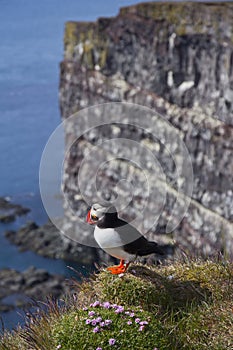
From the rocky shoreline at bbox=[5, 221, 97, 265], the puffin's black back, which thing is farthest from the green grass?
the rocky shoreline at bbox=[5, 221, 97, 265]

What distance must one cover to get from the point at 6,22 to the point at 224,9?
116 metres

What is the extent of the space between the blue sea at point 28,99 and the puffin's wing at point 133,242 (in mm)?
20150

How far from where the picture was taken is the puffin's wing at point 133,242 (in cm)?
1041

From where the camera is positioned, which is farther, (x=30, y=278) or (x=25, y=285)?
(x=30, y=278)

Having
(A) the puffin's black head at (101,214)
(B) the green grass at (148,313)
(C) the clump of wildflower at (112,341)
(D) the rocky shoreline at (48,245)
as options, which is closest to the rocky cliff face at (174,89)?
(D) the rocky shoreline at (48,245)

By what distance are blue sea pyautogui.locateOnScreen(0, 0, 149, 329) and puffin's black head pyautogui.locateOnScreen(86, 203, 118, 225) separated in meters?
20.4

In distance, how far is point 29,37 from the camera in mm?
132125

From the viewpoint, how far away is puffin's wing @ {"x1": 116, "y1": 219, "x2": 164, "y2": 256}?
10406 mm

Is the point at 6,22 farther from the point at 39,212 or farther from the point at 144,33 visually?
the point at 144,33

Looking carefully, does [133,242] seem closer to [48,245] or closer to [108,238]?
[108,238]

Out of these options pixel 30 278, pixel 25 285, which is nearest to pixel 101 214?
pixel 25 285

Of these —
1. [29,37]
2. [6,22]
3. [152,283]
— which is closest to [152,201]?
[152,283]

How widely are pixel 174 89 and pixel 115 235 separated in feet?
121

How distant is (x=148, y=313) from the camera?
991 cm
